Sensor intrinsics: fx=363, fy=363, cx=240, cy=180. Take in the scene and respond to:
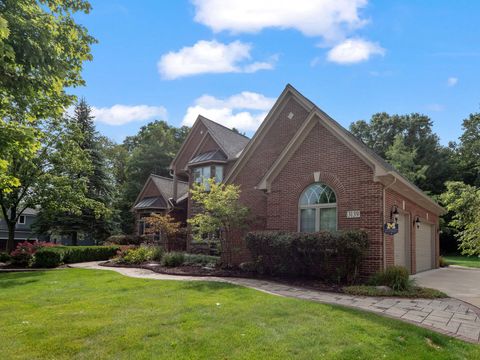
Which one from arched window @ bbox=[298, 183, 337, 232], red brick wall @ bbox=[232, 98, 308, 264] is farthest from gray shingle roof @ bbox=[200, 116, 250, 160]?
arched window @ bbox=[298, 183, 337, 232]

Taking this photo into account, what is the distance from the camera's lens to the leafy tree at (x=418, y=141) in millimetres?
39125

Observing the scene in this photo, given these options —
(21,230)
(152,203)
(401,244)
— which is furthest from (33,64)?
(21,230)

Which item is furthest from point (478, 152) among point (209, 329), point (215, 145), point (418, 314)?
point (209, 329)

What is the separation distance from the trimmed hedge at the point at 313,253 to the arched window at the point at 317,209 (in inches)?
44.6

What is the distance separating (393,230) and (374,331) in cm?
575

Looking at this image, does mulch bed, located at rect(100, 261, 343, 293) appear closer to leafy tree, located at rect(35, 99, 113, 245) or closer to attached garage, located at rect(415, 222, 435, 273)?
attached garage, located at rect(415, 222, 435, 273)

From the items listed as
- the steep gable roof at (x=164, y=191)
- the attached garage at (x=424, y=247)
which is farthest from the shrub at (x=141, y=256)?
the attached garage at (x=424, y=247)

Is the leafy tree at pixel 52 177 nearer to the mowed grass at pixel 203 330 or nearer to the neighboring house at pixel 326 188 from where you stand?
the neighboring house at pixel 326 188

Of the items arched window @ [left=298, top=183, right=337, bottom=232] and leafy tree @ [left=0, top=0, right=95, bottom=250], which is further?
arched window @ [left=298, top=183, right=337, bottom=232]

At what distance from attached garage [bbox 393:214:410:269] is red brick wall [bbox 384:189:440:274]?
0.79 feet

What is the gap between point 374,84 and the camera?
12.8m

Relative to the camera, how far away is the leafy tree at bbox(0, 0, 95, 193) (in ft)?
17.6

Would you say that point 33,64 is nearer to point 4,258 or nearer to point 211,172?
point 211,172

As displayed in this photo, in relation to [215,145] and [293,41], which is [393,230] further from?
[215,145]
